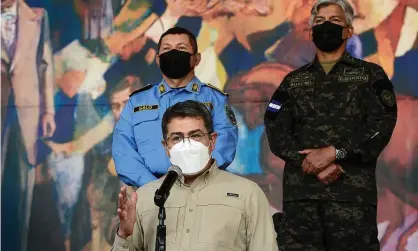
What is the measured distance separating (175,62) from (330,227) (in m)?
1.17

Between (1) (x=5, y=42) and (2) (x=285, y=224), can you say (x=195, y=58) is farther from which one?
(1) (x=5, y=42)

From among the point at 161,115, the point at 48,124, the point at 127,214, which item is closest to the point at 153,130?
the point at 161,115

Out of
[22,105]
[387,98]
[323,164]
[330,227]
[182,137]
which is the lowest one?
[330,227]

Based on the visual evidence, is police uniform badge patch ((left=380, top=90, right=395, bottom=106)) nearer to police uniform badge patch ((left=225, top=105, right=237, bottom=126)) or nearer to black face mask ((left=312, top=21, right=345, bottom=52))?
black face mask ((left=312, top=21, right=345, bottom=52))

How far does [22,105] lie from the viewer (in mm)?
7000

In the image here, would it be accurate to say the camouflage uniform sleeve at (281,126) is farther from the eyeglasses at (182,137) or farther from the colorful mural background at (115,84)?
the colorful mural background at (115,84)

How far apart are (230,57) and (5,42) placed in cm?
170

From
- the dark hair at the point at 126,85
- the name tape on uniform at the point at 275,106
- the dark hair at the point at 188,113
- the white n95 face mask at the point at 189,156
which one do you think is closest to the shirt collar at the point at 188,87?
the name tape on uniform at the point at 275,106

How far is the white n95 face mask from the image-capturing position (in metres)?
3.81

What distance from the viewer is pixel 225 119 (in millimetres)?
5109

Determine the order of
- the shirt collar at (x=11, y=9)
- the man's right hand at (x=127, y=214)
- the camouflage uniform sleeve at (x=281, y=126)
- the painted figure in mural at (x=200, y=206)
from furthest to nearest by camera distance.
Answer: the shirt collar at (x=11, y=9)
the camouflage uniform sleeve at (x=281, y=126)
the painted figure in mural at (x=200, y=206)
the man's right hand at (x=127, y=214)

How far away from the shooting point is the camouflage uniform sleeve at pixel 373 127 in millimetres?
4820

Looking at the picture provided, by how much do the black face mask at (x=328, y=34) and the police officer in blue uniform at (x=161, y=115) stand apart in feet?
2.00

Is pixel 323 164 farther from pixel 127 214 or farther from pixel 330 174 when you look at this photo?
pixel 127 214
